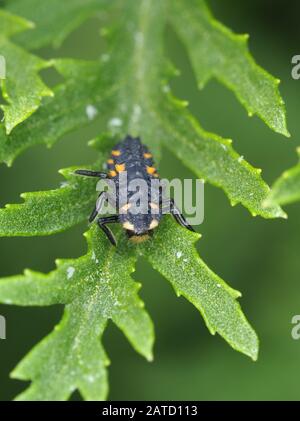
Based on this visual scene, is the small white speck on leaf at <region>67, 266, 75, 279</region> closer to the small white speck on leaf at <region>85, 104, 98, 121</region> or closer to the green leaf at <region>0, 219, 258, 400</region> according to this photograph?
the green leaf at <region>0, 219, 258, 400</region>

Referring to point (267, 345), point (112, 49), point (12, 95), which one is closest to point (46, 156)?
point (112, 49)

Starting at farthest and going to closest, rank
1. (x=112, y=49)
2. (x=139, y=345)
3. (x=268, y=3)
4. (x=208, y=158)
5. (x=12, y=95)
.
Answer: (x=268, y=3) < (x=112, y=49) < (x=208, y=158) < (x=12, y=95) < (x=139, y=345)

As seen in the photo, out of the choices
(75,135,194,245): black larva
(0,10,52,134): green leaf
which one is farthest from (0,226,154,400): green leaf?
(0,10,52,134): green leaf

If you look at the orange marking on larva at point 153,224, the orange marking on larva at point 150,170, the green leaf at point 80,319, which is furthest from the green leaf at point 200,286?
the orange marking on larva at point 150,170

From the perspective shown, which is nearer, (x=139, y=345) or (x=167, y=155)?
(x=139, y=345)

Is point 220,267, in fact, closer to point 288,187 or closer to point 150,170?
point 150,170

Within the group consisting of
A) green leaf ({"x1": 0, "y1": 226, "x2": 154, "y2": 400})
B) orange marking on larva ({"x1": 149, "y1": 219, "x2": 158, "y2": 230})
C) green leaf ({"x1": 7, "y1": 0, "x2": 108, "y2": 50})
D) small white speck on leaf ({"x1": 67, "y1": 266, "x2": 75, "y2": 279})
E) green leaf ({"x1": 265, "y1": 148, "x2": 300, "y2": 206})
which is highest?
green leaf ({"x1": 7, "y1": 0, "x2": 108, "y2": 50})

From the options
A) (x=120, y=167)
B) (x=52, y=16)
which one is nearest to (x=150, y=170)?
(x=120, y=167)

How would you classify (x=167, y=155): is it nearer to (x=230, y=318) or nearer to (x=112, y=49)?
(x=112, y=49)
